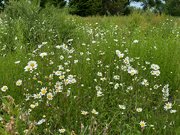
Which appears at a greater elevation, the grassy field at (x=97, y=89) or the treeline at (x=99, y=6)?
the treeline at (x=99, y=6)

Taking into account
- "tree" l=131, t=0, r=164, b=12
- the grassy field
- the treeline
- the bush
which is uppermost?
"tree" l=131, t=0, r=164, b=12

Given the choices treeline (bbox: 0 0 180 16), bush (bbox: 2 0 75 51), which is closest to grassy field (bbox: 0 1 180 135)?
bush (bbox: 2 0 75 51)

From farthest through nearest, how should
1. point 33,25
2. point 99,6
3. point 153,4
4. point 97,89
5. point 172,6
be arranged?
point 153,4 < point 172,6 < point 99,6 < point 33,25 < point 97,89

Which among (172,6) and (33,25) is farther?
(172,6)

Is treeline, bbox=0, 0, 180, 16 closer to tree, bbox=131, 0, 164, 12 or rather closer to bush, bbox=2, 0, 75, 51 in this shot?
tree, bbox=131, 0, 164, 12

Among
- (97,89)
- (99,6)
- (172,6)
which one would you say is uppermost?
(172,6)

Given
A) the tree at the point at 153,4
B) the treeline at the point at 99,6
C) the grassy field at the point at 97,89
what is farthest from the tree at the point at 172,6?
the grassy field at the point at 97,89

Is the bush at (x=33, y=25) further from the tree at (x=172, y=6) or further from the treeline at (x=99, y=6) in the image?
the tree at (x=172, y=6)

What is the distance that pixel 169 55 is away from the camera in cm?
343

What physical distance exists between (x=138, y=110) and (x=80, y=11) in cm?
2671

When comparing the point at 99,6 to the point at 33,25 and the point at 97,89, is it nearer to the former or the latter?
the point at 33,25

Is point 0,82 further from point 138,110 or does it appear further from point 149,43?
A: point 149,43

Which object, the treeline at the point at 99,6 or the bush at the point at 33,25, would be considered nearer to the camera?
the bush at the point at 33,25


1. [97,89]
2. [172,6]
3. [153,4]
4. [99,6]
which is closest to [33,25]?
[97,89]
